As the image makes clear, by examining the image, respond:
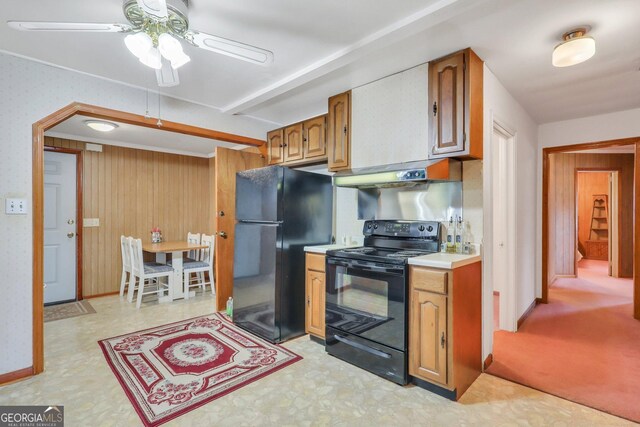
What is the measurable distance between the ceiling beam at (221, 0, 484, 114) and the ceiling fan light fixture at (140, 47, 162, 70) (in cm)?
119

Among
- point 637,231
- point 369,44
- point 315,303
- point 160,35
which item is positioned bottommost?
point 315,303

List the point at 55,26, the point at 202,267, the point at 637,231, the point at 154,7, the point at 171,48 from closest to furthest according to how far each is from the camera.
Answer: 1. the point at 154,7
2. the point at 55,26
3. the point at 171,48
4. the point at 637,231
5. the point at 202,267

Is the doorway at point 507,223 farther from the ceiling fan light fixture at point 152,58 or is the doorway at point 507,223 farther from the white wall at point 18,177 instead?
the white wall at point 18,177

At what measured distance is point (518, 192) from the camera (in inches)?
128

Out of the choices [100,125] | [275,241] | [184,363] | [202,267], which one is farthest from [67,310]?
[275,241]

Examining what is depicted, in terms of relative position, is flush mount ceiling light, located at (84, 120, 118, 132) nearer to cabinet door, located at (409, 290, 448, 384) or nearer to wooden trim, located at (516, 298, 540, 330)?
cabinet door, located at (409, 290, 448, 384)

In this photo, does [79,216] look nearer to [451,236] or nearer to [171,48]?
[171,48]

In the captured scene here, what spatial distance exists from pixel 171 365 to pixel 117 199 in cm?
339

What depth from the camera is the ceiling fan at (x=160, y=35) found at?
5.18 ft

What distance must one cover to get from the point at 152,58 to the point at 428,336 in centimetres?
243

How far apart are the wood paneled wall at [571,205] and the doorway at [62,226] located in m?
7.71

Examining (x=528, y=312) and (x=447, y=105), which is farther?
(x=528, y=312)

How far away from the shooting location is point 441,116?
7.63 feet

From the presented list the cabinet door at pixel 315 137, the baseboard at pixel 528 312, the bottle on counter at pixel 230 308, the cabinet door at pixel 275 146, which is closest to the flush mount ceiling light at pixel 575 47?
the cabinet door at pixel 315 137
